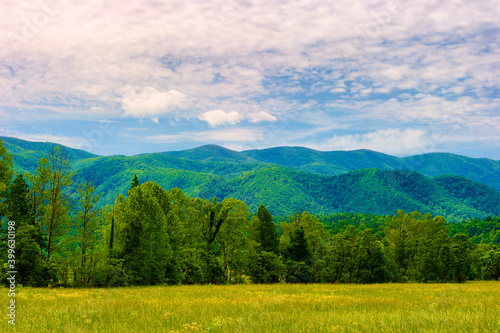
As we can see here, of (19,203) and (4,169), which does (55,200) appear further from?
(4,169)

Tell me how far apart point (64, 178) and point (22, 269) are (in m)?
8.13

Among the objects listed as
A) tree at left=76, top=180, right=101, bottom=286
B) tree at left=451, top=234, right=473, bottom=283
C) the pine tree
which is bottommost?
tree at left=451, top=234, right=473, bottom=283

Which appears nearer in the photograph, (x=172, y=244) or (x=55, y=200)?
(x=55, y=200)

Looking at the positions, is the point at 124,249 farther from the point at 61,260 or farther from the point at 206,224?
the point at 206,224

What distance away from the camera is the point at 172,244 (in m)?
37.9

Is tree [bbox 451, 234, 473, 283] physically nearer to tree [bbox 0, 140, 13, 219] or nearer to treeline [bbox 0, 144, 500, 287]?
treeline [bbox 0, 144, 500, 287]

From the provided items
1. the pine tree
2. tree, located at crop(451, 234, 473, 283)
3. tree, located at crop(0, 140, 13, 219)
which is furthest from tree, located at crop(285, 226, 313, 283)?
tree, located at crop(0, 140, 13, 219)

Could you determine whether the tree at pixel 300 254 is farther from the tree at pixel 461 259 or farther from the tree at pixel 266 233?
the tree at pixel 461 259

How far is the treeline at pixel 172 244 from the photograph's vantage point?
2845 centimetres

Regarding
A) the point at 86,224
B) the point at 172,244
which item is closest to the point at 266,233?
the point at 172,244

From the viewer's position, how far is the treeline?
28453 millimetres

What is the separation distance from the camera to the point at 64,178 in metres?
29.2

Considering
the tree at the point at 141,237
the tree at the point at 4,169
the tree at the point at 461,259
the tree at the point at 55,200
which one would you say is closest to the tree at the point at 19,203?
the tree at the point at 4,169

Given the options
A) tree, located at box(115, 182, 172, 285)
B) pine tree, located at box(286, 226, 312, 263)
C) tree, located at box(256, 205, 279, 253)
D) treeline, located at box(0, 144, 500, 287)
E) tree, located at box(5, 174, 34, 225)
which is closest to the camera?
tree, located at box(5, 174, 34, 225)
